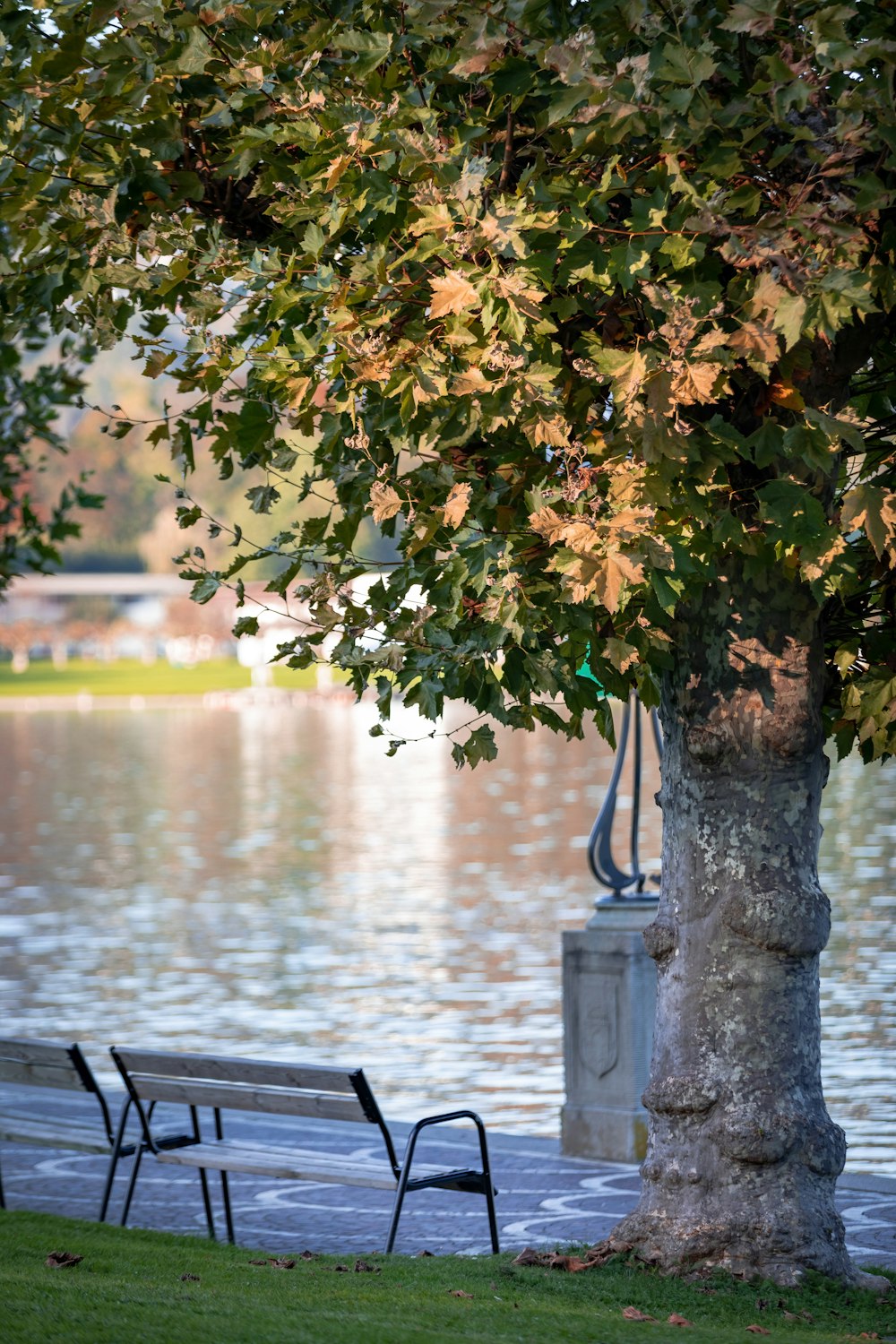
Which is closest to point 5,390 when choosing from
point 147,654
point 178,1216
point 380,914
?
point 178,1216

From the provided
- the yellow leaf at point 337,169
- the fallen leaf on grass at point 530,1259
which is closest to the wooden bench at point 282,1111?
the fallen leaf on grass at point 530,1259

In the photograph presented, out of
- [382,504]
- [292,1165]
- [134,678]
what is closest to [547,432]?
[382,504]

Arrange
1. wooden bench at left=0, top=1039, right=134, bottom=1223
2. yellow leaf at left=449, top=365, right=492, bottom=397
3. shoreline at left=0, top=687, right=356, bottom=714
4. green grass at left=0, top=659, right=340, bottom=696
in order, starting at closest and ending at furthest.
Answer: yellow leaf at left=449, top=365, right=492, bottom=397, wooden bench at left=0, top=1039, right=134, bottom=1223, shoreline at left=0, top=687, right=356, bottom=714, green grass at left=0, top=659, right=340, bottom=696

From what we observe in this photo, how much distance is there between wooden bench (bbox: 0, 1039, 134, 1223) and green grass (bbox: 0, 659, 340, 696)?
11802 centimetres

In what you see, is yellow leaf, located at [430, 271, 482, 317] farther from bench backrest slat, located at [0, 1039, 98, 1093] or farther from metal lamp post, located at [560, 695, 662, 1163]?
metal lamp post, located at [560, 695, 662, 1163]

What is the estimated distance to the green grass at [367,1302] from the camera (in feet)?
16.9

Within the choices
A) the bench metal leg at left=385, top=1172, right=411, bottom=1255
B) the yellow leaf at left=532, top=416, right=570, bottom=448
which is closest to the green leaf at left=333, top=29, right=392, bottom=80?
the yellow leaf at left=532, top=416, right=570, bottom=448

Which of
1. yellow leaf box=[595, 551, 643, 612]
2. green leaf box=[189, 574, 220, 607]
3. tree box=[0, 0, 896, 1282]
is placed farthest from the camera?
green leaf box=[189, 574, 220, 607]

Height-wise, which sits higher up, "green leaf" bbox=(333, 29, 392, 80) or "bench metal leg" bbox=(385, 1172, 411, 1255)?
"green leaf" bbox=(333, 29, 392, 80)

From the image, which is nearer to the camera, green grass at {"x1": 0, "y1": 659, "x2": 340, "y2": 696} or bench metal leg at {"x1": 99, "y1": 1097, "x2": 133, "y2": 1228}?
bench metal leg at {"x1": 99, "y1": 1097, "x2": 133, "y2": 1228}

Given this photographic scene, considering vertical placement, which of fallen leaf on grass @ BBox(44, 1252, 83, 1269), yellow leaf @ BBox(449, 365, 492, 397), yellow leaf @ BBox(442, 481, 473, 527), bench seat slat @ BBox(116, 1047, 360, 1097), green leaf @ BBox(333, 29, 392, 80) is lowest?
fallen leaf on grass @ BBox(44, 1252, 83, 1269)

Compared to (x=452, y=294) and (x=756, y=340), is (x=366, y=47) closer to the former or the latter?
(x=452, y=294)

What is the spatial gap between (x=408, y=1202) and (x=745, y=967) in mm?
3221

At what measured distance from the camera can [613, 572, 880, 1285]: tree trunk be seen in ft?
21.1
